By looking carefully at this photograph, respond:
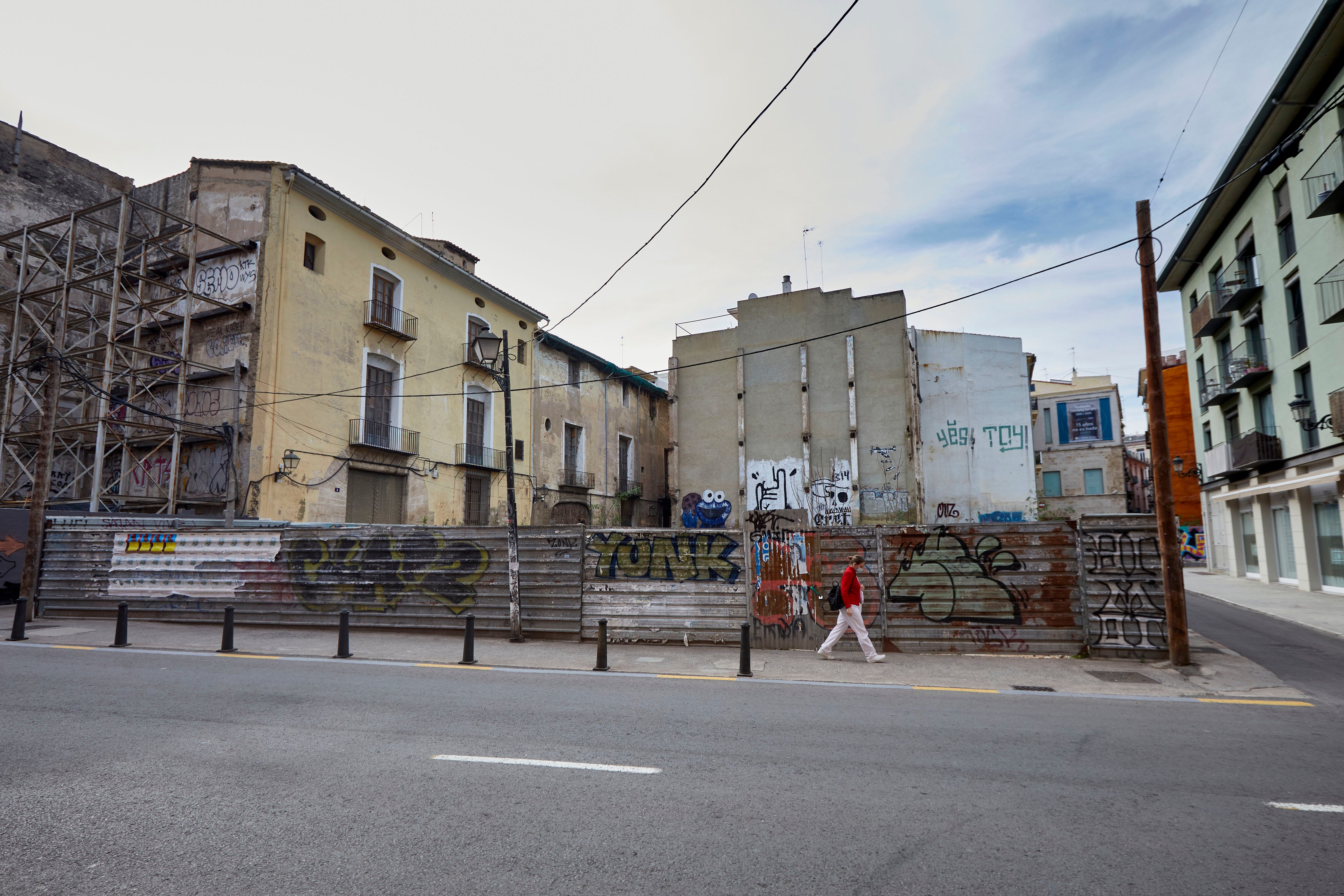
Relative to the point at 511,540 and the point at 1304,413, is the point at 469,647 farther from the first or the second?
the point at 1304,413

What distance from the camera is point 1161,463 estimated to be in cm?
1032

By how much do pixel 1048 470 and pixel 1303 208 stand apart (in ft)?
90.1

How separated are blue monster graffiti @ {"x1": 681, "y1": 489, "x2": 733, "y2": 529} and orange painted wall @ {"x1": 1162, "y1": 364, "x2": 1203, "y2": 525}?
27.0 meters

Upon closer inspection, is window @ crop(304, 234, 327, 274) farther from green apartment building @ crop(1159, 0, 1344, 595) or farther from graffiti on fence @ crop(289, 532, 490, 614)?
green apartment building @ crop(1159, 0, 1344, 595)

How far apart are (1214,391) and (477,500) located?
29.6 m

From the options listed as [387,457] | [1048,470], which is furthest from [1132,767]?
[1048,470]

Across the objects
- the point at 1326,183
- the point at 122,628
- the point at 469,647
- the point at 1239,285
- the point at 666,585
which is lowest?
the point at 469,647

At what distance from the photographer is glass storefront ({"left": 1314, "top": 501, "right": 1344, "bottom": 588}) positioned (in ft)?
68.7

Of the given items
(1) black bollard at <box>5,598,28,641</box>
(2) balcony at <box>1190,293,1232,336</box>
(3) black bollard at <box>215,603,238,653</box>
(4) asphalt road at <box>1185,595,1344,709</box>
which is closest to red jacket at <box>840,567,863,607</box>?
(4) asphalt road at <box>1185,595,1344,709</box>

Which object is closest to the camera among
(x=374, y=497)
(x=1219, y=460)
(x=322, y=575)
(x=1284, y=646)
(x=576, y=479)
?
(x=1284, y=646)

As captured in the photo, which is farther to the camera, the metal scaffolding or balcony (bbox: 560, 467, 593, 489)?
balcony (bbox: 560, 467, 593, 489)

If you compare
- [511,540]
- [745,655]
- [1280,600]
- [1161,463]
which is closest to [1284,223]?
[1280,600]

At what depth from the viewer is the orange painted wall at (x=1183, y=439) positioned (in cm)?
4097

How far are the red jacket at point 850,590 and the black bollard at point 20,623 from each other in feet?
44.6
